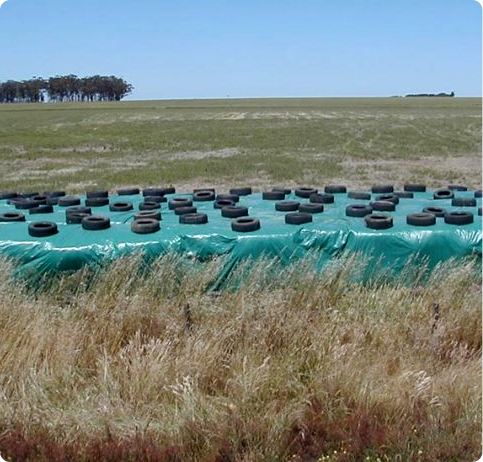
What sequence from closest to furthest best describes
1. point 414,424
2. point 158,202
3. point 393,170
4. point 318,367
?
point 414,424 → point 318,367 → point 158,202 → point 393,170

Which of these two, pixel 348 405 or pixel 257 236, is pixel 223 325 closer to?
pixel 348 405

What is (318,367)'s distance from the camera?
165 inches

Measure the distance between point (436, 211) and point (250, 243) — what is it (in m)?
2.98

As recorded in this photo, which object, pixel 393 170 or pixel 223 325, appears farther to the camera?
pixel 393 170

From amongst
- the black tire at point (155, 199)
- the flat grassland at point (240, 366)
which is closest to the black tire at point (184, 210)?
the black tire at point (155, 199)

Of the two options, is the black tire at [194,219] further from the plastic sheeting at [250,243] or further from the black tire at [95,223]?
the black tire at [95,223]

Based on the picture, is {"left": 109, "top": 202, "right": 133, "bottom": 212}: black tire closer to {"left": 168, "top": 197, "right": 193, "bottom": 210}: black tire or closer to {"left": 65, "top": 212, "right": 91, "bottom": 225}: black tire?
{"left": 168, "top": 197, "right": 193, "bottom": 210}: black tire

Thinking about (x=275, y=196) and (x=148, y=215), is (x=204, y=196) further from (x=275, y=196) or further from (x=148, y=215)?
(x=148, y=215)

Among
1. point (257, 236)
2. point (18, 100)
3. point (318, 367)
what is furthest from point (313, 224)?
point (18, 100)

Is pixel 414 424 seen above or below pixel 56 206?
below

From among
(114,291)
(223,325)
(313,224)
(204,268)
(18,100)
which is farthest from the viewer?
Result: (18,100)

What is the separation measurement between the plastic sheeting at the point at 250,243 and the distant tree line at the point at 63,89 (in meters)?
178

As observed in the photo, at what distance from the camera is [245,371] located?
403 centimetres

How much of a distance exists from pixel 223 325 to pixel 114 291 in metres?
1.31
